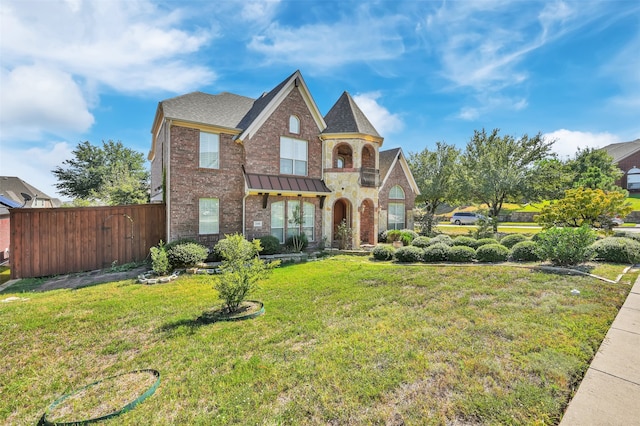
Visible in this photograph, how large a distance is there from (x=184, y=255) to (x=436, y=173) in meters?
25.7

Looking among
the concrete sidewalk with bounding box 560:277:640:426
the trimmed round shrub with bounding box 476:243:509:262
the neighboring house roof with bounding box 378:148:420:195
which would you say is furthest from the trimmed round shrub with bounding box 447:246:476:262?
the neighboring house roof with bounding box 378:148:420:195

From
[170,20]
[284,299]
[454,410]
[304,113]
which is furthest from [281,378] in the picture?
[304,113]

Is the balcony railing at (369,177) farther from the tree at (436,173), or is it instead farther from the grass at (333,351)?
the tree at (436,173)

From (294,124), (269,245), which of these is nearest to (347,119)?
(294,124)

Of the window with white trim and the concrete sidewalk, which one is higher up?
the window with white trim

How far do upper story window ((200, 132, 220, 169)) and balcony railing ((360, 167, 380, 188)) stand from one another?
A: 8417 millimetres

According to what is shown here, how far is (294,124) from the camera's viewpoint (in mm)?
16828

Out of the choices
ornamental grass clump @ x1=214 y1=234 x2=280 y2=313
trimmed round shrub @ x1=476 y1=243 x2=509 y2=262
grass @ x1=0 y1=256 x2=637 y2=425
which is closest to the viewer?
grass @ x1=0 y1=256 x2=637 y2=425

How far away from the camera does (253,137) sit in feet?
50.5

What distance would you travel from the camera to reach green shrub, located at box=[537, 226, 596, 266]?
31.5 feet

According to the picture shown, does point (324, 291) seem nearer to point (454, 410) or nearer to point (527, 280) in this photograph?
point (454, 410)

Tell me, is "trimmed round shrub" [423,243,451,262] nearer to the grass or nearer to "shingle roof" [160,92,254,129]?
the grass

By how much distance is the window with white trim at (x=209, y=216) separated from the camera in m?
14.5

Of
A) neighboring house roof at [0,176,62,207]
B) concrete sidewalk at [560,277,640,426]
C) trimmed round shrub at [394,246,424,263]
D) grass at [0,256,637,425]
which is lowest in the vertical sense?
grass at [0,256,637,425]
